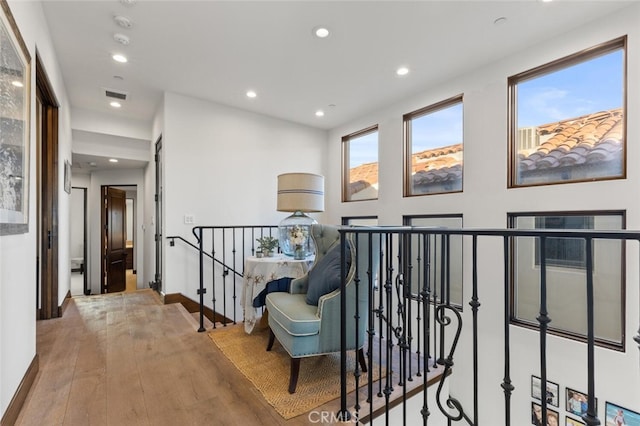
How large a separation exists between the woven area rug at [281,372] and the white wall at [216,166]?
1.48 metres

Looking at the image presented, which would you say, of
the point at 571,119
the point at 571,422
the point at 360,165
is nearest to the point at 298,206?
the point at 360,165

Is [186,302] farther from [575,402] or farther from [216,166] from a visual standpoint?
[575,402]

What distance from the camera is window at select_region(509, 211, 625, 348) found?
8.02ft

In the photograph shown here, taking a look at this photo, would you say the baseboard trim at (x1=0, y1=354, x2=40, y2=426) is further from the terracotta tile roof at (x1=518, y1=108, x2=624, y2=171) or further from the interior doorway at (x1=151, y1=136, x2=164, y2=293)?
the terracotta tile roof at (x1=518, y1=108, x2=624, y2=171)

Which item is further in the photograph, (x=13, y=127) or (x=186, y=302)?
(x=186, y=302)

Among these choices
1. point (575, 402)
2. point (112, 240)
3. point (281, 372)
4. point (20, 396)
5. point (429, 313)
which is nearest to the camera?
point (429, 313)

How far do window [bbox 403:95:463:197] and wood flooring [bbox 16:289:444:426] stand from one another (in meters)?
2.74

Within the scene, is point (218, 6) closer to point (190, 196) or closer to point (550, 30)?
point (190, 196)

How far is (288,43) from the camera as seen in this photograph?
2771mm

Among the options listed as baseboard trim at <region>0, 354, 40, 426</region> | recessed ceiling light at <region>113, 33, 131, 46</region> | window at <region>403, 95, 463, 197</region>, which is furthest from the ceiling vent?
window at <region>403, 95, 463, 197</region>

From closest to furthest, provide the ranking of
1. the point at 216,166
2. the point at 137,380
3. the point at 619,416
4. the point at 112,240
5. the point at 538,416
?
the point at 137,380 → the point at 619,416 → the point at 538,416 → the point at 216,166 → the point at 112,240

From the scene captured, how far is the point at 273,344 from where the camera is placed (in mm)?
2572

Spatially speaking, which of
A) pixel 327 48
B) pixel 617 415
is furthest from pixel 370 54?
pixel 617 415

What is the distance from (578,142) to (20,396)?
171 inches
